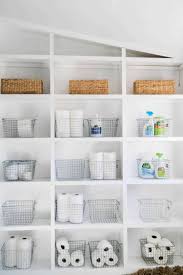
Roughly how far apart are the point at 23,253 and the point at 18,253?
46 millimetres

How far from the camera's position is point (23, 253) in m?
2.67

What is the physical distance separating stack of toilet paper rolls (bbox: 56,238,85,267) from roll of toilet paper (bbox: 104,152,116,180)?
25.5 inches

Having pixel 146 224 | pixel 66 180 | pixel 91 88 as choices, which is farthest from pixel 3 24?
pixel 146 224

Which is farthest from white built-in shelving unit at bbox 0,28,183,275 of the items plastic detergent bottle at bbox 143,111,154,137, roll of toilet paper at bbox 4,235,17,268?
roll of toilet paper at bbox 4,235,17,268

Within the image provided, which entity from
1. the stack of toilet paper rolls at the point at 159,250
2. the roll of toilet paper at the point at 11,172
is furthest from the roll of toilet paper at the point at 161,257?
the roll of toilet paper at the point at 11,172

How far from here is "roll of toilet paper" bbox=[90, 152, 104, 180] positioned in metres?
2.73

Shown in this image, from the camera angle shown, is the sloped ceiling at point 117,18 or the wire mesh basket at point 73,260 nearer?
the sloped ceiling at point 117,18

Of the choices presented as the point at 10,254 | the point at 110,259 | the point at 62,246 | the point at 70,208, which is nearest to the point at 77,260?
the point at 62,246

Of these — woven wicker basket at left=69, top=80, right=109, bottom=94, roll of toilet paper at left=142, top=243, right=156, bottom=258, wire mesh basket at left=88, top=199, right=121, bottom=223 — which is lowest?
roll of toilet paper at left=142, top=243, right=156, bottom=258

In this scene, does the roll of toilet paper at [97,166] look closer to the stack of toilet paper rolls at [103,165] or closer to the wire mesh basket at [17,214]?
the stack of toilet paper rolls at [103,165]

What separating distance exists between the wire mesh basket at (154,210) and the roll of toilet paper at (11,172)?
106 cm

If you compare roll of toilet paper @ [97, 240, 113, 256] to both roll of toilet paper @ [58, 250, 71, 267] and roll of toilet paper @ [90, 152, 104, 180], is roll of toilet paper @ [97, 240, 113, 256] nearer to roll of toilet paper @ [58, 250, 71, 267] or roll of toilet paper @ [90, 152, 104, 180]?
roll of toilet paper @ [58, 250, 71, 267]

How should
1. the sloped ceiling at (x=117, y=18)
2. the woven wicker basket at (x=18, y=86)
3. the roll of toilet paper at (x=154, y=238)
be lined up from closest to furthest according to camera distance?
1. the sloped ceiling at (x=117, y=18)
2. the woven wicker basket at (x=18, y=86)
3. the roll of toilet paper at (x=154, y=238)

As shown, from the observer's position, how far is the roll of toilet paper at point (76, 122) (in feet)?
8.87
